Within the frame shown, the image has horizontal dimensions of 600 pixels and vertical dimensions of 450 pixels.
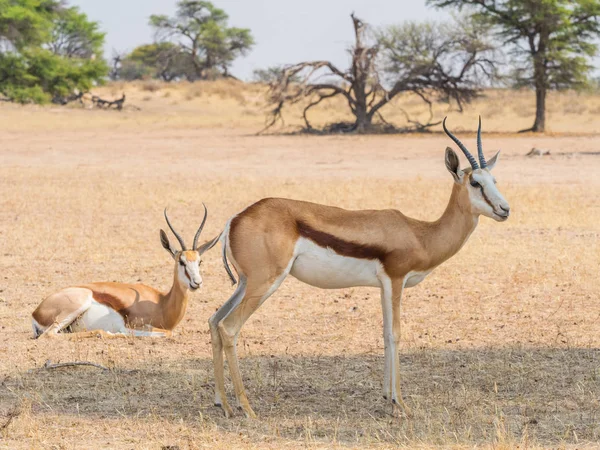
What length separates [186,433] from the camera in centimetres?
519

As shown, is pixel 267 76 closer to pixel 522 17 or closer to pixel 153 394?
pixel 522 17

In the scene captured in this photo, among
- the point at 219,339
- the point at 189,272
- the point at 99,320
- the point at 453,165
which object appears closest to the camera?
the point at 219,339

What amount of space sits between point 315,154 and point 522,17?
1162 centimetres

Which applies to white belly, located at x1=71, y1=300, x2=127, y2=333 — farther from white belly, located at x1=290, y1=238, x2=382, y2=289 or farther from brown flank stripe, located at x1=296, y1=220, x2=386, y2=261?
brown flank stripe, located at x1=296, y1=220, x2=386, y2=261

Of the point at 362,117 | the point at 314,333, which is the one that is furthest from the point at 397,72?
the point at 314,333

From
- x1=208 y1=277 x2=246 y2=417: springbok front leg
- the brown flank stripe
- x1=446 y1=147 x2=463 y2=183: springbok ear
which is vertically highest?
x1=446 y1=147 x2=463 y2=183: springbok ear

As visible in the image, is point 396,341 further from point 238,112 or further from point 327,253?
point 238,112

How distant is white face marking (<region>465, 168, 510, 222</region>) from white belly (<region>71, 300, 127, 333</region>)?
10.3 feet

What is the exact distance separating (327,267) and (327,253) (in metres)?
0.08

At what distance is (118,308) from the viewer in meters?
7.62

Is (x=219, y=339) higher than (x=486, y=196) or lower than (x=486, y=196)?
lower

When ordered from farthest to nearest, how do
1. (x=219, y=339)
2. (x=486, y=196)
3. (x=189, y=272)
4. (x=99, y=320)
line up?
(x=99, y=320) < (x=189, y=272) < (x=486, y=196) < (x=219, y=339)

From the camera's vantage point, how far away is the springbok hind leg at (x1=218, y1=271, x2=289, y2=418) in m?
5.45

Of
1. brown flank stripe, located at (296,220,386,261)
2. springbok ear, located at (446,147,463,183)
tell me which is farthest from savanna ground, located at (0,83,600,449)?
springbok ear, located at (446,147,463,183)
